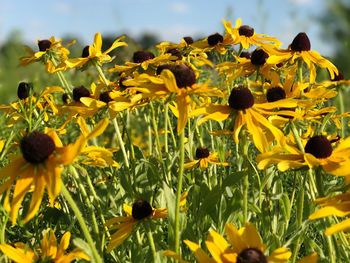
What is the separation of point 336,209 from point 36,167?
627 millimetres

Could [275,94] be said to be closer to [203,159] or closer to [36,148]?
[203,159]

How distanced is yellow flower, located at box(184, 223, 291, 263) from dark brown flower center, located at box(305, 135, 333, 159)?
30 centimetres

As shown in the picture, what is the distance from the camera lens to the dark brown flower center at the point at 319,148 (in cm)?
132

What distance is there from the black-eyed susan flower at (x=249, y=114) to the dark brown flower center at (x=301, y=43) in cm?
55

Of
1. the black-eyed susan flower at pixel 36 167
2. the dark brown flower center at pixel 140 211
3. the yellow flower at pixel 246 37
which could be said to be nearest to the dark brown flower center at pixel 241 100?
the dark brown flower center at pixel 140 211

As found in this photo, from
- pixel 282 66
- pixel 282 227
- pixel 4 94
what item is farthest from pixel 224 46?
pixel 4 94

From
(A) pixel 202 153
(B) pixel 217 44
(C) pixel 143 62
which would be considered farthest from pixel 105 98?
(B) pixel 217 44

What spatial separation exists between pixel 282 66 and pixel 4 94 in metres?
5.82

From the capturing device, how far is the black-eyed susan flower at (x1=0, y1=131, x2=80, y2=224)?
112 cm

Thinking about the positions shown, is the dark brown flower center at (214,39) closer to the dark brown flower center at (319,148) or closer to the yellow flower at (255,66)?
the yellow flower at (255,66)

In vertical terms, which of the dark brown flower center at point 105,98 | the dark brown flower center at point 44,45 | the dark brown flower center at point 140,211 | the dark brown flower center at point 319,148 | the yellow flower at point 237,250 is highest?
the dark brown flower center at point 44,45

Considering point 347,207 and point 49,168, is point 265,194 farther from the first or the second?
point 49,168

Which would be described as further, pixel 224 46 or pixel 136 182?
pixel 224 46

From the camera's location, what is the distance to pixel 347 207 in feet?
3.61
